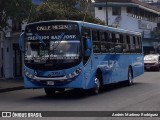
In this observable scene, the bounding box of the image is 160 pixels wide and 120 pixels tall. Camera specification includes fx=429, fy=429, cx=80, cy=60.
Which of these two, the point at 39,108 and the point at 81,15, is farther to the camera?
the point at 81,15

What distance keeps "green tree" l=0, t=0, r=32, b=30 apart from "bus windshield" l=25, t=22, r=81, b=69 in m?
4.09

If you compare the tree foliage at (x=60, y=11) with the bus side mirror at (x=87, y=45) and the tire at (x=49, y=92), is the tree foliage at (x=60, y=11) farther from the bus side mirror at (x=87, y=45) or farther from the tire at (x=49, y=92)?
the bus side mirror at (x=87, y=45)

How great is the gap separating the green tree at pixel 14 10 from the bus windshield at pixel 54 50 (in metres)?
4.09

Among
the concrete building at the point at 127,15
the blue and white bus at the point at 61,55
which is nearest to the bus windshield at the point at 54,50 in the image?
the blue and white bus at the point at 61,55

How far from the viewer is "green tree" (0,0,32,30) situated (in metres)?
20.5

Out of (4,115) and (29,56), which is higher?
(29,56)

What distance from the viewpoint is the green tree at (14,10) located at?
20.5 metres

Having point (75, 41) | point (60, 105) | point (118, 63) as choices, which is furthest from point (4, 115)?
point (118, 63)

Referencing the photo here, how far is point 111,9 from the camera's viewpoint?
198 feet

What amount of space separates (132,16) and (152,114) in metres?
49.9

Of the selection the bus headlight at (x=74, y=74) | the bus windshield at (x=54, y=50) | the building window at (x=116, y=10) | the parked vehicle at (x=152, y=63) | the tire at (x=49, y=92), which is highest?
the building window at (x=116, y=10)

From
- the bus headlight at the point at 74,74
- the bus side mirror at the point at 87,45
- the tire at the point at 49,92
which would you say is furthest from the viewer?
the tire at the point at 49,92

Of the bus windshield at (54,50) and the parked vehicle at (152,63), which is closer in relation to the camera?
the bus windshield at (54,50)

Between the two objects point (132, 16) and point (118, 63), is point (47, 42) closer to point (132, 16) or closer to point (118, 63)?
point (118, 63)
